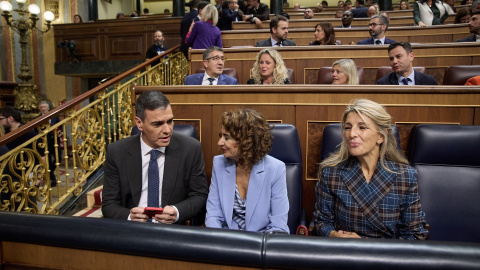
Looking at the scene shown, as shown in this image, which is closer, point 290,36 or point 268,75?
point 268,75

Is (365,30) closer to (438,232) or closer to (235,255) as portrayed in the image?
(438,232)

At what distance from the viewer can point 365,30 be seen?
4.24 meters

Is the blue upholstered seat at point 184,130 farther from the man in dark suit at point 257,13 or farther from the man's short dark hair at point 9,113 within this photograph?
the man in dark suit at point 257,13

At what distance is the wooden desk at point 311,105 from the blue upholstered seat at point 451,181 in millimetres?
278

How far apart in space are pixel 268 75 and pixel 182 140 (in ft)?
4.63

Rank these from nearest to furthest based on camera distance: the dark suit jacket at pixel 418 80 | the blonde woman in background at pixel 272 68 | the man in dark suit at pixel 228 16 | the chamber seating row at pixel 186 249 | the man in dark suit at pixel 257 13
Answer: the chamber seating row at pixel 186 249
the dark suit jacket at pixel 418 80
the blonde woman in background at pixel 272 68
the man in dark suit at pixel 228 16
the man in dark suit at pixel 257 13

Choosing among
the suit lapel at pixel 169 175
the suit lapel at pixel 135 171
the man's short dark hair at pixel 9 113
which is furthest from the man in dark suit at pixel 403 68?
the man's short dark hair at pixel 9 113

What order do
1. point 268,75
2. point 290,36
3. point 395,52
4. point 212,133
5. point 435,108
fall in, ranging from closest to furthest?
point 435,108 < point 212,133 < point 395,52 < point 268,75 < point 290,36

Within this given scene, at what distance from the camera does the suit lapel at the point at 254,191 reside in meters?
1.31

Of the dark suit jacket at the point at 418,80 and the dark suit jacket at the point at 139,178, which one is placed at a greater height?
the dark suit jacket at the point at 418,80

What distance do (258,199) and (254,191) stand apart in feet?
0.12

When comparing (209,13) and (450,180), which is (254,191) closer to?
(450,180)

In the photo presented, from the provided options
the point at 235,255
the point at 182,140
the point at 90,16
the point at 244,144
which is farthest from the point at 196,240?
the point at 90,16

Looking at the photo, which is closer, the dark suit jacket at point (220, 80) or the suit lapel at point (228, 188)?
the suit lapel at point (228, 188)
